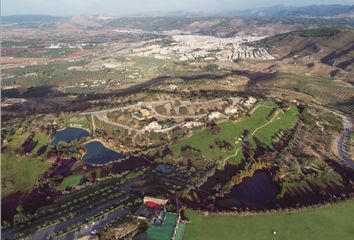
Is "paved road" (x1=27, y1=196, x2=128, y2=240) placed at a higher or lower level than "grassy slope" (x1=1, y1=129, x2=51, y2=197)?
higher

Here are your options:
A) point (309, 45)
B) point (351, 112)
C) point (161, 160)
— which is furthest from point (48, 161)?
point (309, 45)

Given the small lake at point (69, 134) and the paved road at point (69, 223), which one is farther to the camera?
the small lake at point (69, 134)

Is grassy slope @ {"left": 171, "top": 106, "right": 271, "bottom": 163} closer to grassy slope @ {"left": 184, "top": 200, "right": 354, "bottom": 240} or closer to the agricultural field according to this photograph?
grassy slope @ {"left": 184, "top": 200, "right": 354, "bottom": 240}

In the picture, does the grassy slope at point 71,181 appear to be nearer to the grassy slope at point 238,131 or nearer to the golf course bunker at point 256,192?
the grassy slope at point 238,131

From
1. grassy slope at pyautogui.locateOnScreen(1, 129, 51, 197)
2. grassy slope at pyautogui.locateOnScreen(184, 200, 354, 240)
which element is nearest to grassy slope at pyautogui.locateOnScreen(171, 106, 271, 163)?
grassy slope at pyautogui.locateOnScreen(184, 200, 354, 240)

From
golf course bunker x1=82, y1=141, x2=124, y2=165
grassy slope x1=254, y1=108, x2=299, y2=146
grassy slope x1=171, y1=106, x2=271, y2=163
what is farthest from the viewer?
grassy slope x1=254, y1=108, x2=299, y2=146

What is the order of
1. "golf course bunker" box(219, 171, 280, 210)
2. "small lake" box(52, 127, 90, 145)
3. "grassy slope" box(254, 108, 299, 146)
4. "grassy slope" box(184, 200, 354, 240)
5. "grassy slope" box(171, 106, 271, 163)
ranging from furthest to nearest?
"grassy slope" box(254, 108, 299, 146) < "small lake" box(52, 127, 90, 145) < "grassy slope" box(171, 106, 271, 163) < "golf course bunker" box(219, 171, 280, 210) < "grassy slope" box(184, 200, 354, 240)

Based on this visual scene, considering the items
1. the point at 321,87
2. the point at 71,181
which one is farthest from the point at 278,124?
the point at 321,87

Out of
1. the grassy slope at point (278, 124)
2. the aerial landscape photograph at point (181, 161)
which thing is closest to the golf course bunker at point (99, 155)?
the aerial landscape photograph at point (181, 161)
